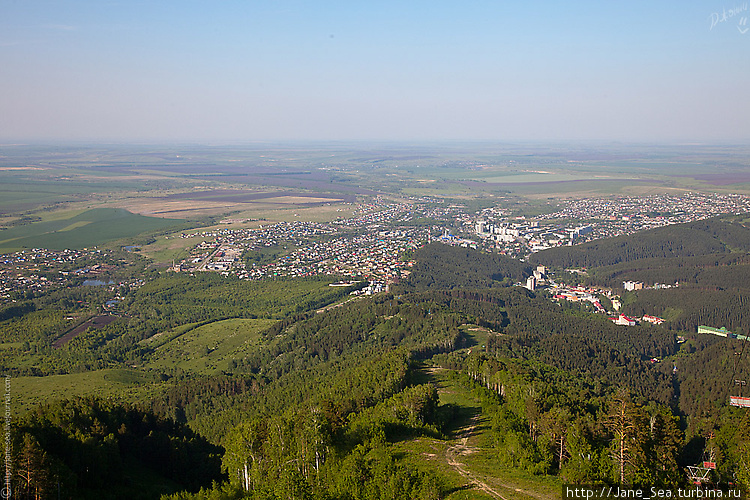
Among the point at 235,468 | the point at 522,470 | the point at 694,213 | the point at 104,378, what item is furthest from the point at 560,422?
the point at 694,213

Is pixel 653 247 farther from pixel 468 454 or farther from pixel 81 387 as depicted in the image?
pixel 81 387

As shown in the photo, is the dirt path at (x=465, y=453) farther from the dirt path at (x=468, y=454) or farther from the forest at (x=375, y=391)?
the forest at (x=375, y=391)

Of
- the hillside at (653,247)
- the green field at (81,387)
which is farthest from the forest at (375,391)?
the hillside at (653,247)

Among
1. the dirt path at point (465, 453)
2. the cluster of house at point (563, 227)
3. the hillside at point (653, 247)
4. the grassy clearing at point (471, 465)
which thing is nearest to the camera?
the grassy clearing at point (471, 465)

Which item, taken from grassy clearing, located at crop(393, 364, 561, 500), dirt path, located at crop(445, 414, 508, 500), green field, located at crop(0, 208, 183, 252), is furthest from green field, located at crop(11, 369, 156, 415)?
green field, located at crop(0, 208, 183, 252)

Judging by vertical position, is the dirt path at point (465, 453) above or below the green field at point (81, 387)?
above

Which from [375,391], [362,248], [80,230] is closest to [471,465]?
[375,391]

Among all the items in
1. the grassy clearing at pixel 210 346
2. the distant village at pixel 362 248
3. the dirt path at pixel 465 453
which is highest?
the dirt path at pixel 465 453

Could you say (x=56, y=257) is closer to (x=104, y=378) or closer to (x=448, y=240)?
(x=104, y=378)
